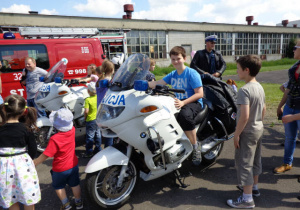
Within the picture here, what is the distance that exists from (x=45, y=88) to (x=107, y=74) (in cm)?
142

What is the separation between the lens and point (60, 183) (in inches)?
108

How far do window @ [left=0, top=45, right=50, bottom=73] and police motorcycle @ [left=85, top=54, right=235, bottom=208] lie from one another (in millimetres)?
4724

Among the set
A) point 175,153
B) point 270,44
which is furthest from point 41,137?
point 270,44

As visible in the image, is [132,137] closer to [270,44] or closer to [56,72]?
[56,72]

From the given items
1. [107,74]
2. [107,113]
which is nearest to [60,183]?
[107,113]

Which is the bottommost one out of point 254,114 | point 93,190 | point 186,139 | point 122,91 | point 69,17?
point 93,190

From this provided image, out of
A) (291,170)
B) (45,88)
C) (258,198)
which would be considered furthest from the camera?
(45,88)

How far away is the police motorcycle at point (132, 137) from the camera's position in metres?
2.62

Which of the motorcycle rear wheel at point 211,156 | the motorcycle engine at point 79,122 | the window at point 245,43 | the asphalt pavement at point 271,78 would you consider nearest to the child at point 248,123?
the motorcycle rear wheel at point 211,156

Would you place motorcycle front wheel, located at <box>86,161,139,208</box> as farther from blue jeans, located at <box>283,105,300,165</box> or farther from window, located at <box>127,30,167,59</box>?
window, located at <box>127,30,167,59</box>

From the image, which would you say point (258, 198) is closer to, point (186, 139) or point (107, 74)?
point (186, 139)

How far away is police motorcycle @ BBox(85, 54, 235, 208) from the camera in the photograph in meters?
2.62

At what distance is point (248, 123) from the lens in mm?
2688

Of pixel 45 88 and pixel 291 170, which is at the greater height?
pixel 45 88
